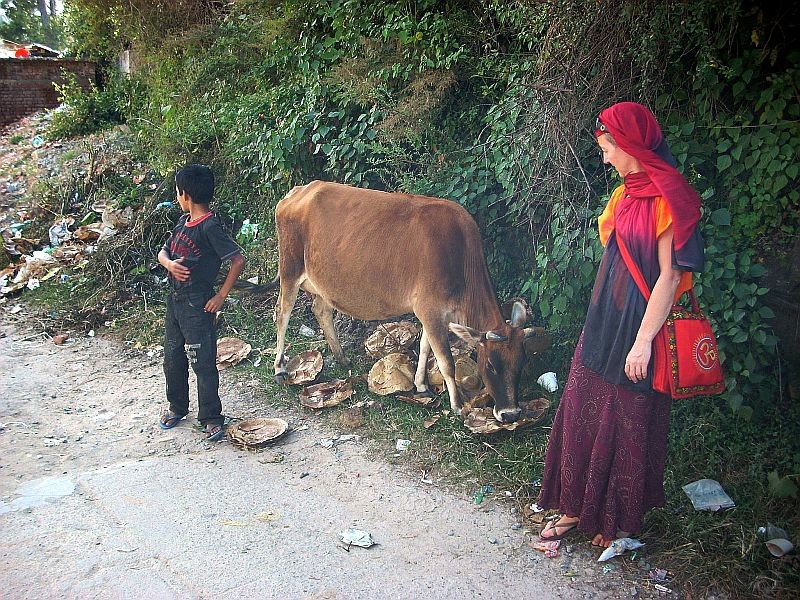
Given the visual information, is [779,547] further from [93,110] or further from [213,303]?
[93,110]

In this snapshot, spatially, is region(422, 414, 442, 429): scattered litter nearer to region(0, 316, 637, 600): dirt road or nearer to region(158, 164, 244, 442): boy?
region(0, 316, 637, 600): dirt road

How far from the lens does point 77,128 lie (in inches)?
490

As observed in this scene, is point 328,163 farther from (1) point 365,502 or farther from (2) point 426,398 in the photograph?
(1) point 365,502

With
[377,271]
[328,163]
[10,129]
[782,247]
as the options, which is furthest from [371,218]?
[10,129]

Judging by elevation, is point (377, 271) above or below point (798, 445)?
above

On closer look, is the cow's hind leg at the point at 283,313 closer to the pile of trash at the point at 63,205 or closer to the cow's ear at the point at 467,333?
the cow's ear at the point at 467,333

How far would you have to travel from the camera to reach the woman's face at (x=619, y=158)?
2.93 m

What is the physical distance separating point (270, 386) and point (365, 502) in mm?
1819

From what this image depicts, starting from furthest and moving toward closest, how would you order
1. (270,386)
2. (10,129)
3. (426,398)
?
(10,129)
(270,386)
(426,398)

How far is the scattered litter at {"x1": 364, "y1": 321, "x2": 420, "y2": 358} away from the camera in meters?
5.46

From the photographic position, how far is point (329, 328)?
18.6 ft

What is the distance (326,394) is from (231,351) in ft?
4.13

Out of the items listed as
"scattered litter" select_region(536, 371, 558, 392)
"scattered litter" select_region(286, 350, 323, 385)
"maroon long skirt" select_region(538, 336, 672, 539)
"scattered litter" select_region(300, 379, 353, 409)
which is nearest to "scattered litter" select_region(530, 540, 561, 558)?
"maroon long skirt" select_region(538, 336, 672, 539)

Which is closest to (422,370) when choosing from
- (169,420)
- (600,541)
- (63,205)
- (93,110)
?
(169,420)
